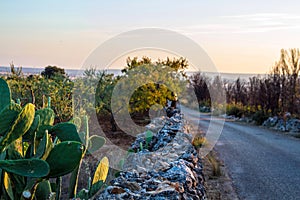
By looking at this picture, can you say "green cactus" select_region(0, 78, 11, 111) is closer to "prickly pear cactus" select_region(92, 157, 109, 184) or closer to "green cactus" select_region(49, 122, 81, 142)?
"green cactus" select_region(49, 122, 81, 142)

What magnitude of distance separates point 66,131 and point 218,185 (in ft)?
11.2

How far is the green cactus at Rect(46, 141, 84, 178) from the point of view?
2.67 meters

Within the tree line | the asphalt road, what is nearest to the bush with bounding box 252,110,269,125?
the tree line

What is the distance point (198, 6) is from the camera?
30.4 ft

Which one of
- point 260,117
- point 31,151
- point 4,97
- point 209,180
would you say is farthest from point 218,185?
point 260,117

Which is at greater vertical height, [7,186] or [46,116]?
[46,116]

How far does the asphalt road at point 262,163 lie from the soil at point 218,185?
0.10 m

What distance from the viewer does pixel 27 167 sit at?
2475mm

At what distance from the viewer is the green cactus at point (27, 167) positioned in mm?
2463

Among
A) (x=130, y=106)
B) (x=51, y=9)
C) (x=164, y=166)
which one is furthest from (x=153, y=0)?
(x=164, y=166)

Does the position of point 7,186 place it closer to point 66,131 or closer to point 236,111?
point 66,131

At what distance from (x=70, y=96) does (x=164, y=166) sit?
234 inches

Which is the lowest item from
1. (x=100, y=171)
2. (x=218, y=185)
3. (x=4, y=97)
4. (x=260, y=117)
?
(x=218, y=185)

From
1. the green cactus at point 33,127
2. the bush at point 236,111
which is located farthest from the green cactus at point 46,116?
the bush at point 236,111
